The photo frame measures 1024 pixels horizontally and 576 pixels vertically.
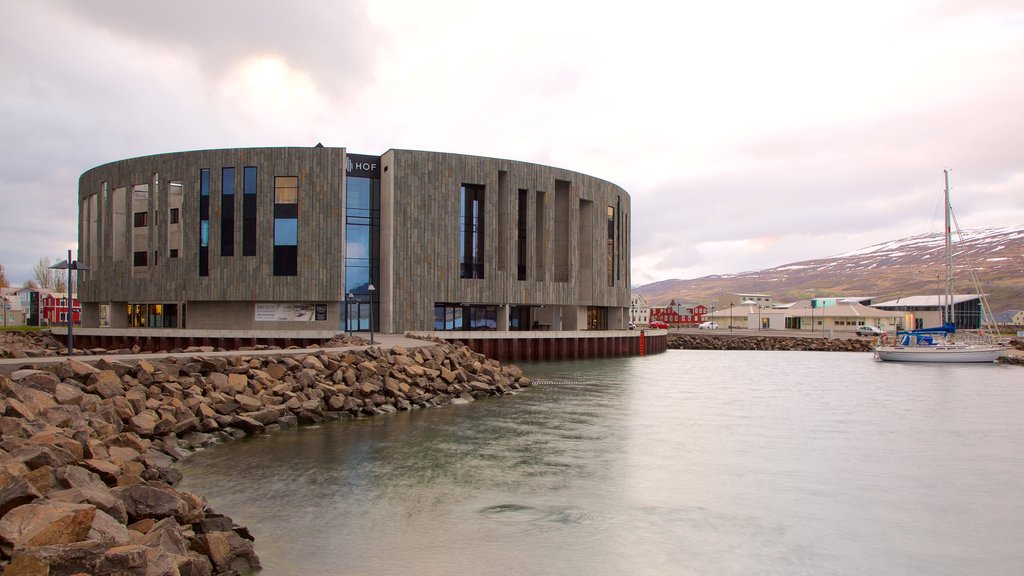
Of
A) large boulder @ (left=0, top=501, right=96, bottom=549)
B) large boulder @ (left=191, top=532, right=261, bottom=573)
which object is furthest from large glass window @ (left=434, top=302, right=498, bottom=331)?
large boulder @ (left=0, top=501, right=96, bottom=549)

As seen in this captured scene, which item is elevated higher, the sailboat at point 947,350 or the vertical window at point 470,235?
the vertical window at point 470,235

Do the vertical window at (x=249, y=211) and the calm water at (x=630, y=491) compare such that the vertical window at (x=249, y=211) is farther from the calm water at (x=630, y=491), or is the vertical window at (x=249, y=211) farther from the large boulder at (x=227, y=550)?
the large boulder at (x=227, y=550)

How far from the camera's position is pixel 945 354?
52344 millimetres

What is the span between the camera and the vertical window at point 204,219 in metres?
46.4

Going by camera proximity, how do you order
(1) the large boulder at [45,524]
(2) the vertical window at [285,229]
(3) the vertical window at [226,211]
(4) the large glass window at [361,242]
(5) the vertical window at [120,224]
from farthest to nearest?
(5) the vertical window at [120,224] < (4) the large glass window at [361,242] < (3) the vertical window at [226,211] < (2) the vertical window at [285,229] < (1) the large boulder at [45,524]

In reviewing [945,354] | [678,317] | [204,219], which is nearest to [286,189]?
[204,219]

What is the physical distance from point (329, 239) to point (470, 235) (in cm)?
947

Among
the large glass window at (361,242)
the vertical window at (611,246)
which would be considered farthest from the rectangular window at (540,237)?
the large glass window at (361,242)

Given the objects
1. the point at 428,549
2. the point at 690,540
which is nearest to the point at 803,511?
the point at 690,540

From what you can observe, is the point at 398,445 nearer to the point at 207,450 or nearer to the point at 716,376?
the point at 207,450

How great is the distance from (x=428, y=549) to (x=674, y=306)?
167834mm

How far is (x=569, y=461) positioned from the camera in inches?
599

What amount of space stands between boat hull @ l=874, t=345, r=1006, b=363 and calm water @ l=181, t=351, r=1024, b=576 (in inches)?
1258

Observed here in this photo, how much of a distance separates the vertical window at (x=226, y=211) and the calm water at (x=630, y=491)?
2922cm
